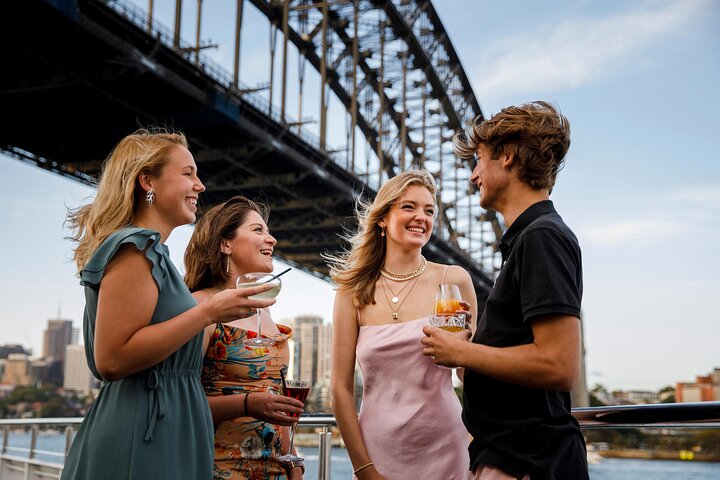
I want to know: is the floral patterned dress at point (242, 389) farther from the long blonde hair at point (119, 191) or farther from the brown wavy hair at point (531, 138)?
the brown wavy hair at point (531, 138)

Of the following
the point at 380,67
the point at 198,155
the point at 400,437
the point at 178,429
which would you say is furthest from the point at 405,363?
the point at 380,67

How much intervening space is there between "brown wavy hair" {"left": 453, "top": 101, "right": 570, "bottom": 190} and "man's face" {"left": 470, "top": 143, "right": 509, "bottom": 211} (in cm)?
2

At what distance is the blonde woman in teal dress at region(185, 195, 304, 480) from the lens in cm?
217

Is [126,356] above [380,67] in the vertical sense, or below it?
below

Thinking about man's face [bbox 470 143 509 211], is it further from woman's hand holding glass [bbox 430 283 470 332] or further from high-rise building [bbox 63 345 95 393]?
high-rise building [bbox 63 345 95 393]

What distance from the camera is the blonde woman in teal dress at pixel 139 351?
5.74 ft

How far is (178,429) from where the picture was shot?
5.97ft

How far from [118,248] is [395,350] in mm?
966

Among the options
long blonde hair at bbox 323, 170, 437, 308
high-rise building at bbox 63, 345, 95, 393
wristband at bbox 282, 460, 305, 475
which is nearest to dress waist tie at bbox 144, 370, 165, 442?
wristband at bbox 282, 460, 305, 475

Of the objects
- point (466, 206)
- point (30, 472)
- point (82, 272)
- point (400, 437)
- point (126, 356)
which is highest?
point (466, 206)

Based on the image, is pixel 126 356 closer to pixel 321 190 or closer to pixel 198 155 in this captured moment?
pixel 198 155

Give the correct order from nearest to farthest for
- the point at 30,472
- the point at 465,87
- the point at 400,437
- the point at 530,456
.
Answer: the point at 530,456
the point at 400,437
the point at 30,472
the point at 465,87

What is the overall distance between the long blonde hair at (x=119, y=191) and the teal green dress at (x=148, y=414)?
129mm

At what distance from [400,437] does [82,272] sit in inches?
42.6
